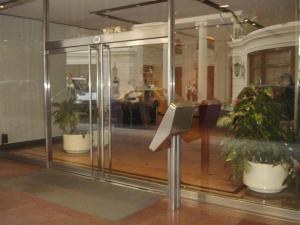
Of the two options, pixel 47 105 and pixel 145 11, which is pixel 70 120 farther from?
pixel 145 11

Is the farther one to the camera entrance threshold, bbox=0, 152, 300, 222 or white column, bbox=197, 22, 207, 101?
white column, bbox=197, 22, 207, 101

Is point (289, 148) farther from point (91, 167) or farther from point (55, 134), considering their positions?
point (55, 134)

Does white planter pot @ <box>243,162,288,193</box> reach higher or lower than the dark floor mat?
higher

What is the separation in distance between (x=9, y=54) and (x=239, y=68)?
4652 mm

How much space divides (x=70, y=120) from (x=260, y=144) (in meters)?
3.33

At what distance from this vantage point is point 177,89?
4.36 m

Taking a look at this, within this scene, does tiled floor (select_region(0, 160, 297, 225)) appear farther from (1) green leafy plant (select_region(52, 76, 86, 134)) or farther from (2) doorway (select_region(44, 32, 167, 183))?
(1) green leafy plant (select_region(52, 76, 86, 134))

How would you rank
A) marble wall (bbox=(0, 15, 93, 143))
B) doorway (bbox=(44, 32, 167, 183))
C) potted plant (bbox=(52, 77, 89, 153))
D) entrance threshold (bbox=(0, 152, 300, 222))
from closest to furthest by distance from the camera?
entrance threshold (bbox=(0, 152, 300, 222)) < doorway (bbox=(44, 32, 167, 183)) < potted plant (bbox=(52, 77, 89, 153)) < marble wall (bbox=(0, 15, 93, 143))

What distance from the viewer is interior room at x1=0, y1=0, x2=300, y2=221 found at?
4.12m

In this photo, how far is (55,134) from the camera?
6.00 meters

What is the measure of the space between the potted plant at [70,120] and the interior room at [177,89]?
2 centimetres

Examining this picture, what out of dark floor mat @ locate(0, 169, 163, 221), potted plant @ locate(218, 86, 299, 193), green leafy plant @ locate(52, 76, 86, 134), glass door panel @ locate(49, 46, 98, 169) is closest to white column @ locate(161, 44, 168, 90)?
potted plant @ locate(218, 86, 299, 193)

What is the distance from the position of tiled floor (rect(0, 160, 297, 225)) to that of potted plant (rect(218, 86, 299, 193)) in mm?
581

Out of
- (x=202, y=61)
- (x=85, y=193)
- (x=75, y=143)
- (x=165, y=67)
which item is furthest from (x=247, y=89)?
(x=75, y=143)
